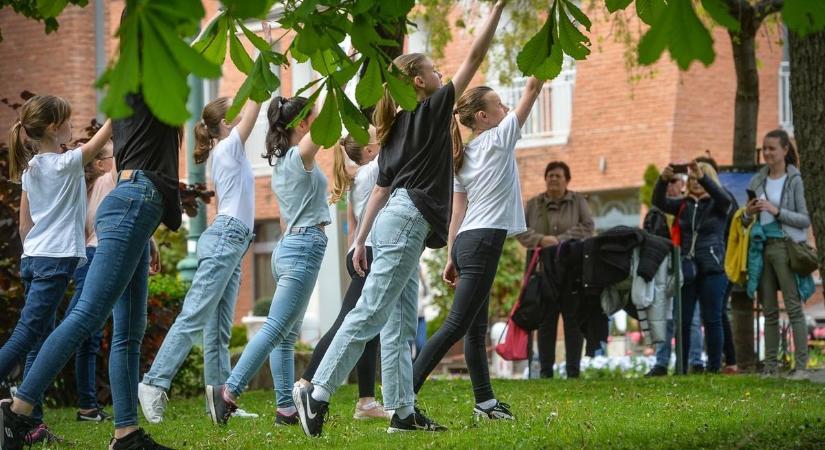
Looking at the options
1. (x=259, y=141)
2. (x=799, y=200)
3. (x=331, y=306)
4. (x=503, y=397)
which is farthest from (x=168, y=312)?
(x=259, y=141)

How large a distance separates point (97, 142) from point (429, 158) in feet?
5.05

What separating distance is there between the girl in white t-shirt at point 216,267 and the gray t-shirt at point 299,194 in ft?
1.14

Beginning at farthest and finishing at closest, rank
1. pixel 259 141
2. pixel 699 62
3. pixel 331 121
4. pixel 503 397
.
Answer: pixel 259 141 < pixel 503 397 < pixel 331 121 < pixel 699 62

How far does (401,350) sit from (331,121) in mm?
2127

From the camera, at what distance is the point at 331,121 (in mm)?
5168

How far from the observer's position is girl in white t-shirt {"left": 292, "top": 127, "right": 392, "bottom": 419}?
320 inches

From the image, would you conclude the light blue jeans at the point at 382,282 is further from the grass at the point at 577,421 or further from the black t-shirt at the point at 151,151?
the black t-shirt at the point at 151,151

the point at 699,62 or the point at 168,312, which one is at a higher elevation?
the point at 699,62

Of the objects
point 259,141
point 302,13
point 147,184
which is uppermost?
point 259,141

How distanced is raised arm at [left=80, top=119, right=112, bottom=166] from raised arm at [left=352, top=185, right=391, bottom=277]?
4.21ft

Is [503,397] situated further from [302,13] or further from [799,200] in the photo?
[302,13]

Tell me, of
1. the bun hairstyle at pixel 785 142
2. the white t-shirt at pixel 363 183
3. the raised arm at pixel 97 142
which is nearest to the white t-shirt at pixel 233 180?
the white t-shirt at pixel 363 183

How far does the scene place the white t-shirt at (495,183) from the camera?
7.53 m

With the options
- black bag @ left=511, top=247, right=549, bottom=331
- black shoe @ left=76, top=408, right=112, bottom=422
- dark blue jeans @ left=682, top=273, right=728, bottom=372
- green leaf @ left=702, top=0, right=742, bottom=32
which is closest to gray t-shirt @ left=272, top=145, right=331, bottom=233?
black shoe @ left=76, top=408, right=112, bottom=422
